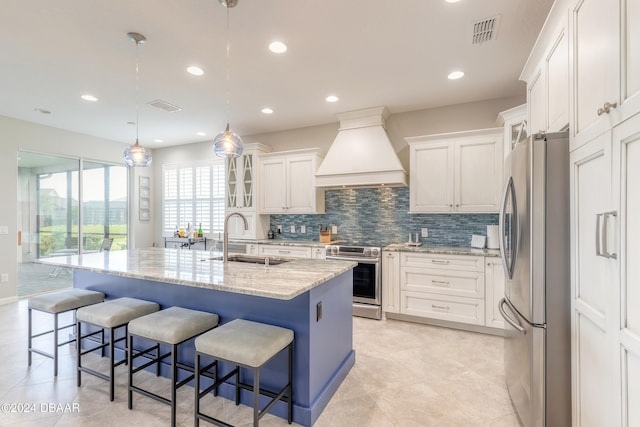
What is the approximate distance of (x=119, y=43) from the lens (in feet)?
8.72

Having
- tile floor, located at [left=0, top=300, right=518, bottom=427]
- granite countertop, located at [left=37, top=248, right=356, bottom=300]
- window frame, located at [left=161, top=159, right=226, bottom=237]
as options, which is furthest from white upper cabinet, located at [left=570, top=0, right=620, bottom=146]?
window frame, located at [left=161, top=159, right=226, bottom=237]

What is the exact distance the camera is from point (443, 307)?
144 inches

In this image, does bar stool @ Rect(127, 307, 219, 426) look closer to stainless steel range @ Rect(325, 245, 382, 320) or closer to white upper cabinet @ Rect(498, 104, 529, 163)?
stainless steel range @ Rect(325, 245, 382, 320)

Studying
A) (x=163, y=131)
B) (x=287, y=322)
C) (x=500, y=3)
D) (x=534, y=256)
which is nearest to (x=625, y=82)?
(x=534, y=256)

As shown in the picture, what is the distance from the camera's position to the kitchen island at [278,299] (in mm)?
1898

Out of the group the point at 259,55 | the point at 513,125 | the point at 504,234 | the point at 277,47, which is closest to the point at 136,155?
the point at 259,55

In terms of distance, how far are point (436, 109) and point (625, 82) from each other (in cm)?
329

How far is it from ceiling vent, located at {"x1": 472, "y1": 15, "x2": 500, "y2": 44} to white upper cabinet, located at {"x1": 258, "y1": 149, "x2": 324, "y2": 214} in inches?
104

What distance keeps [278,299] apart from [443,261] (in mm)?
2448

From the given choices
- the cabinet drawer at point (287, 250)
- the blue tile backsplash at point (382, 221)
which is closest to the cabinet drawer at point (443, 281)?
the blue tile backsplash at point (382, 221)

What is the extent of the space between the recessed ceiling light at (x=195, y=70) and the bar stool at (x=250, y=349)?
100 inches

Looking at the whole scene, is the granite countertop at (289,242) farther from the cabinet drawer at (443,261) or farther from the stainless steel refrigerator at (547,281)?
the stainless steel refrigerator at (547,281)

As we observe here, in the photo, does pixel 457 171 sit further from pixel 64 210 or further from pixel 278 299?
pixel 64 210

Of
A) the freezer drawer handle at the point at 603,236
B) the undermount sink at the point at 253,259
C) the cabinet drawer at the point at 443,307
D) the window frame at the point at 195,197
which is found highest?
the window frame at the point at 195,197
